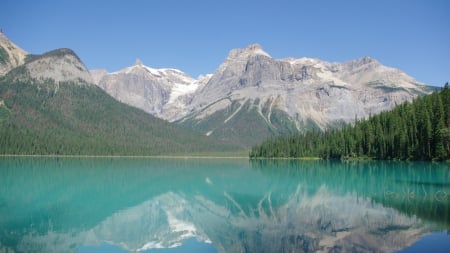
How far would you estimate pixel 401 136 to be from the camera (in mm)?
108500

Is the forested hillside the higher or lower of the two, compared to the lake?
higher

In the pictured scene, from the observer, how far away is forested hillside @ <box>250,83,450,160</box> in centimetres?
9819

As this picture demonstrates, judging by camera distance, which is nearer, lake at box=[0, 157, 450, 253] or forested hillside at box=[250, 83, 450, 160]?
lake at box=[0, 157, 450, 253]

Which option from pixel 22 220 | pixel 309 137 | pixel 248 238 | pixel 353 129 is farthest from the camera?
pixel 309 137

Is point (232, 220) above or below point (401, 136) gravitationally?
below

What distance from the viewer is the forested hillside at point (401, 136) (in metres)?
98.2

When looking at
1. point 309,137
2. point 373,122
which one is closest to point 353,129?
point 373,122

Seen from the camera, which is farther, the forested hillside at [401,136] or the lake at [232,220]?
the forested hillside at [401,136]

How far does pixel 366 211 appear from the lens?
115ft

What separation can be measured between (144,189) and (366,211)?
34870mm

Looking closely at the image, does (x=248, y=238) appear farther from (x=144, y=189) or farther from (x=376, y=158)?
(x=376, y=158)

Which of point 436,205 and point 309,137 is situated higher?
point 309,137

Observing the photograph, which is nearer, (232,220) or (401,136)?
(232,220)

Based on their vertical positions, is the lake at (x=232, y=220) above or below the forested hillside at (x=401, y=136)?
below
